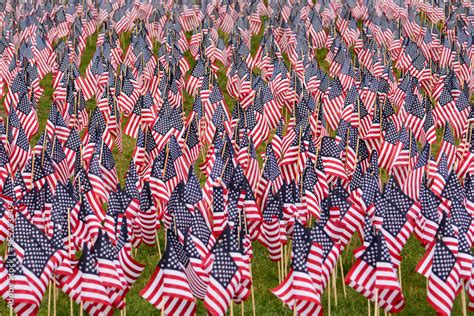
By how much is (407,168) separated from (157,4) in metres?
19.9

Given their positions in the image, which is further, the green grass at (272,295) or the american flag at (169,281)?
the green grass at (272,295)

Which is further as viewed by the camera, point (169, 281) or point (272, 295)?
point (272, 295)

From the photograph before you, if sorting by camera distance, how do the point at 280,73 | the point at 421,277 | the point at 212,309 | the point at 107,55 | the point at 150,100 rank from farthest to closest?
the point at 107,55, the point at 280,73, the point at 150,100, the point at 421,277, the point at 212,309

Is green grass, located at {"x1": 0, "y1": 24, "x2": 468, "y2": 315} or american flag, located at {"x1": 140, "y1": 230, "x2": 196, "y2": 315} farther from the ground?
american flag, located at {"x1": 140, "y1": 230, "x2": 196, "y2": 315}

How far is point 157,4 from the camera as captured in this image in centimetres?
4072

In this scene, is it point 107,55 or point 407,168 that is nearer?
point 407,168

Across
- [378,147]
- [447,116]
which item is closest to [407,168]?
[378,147]

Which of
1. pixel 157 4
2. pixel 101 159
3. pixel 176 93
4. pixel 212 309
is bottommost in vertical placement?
pixel 157 4

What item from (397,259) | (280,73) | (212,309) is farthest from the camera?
(280,73)

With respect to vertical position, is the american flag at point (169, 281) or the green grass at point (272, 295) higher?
the american flag at point (169, 281)

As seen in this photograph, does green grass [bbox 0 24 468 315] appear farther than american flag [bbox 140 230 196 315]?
Yes

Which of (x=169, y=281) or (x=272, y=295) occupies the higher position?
(x=169, y=281)

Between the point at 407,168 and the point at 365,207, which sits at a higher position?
the point at 365,207

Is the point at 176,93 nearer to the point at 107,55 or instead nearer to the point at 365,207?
the point at 107,55
